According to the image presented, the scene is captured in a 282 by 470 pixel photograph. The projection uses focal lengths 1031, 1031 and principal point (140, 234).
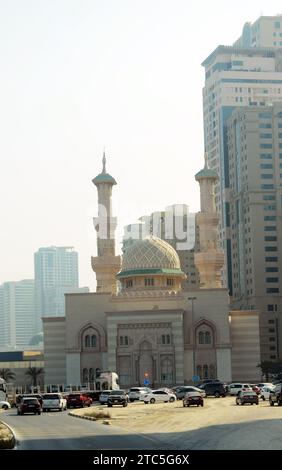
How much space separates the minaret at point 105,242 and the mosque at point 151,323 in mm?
113

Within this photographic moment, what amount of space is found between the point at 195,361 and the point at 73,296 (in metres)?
15.2

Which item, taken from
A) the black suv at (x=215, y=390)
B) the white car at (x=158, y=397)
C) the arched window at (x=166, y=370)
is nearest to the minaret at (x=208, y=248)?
the arched window at (x=166, y=370)

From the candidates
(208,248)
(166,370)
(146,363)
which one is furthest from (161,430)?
(208,248)

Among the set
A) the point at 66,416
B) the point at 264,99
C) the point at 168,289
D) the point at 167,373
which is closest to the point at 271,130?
the point at 264,99

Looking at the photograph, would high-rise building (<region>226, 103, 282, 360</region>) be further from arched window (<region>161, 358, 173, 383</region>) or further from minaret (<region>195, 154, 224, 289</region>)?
arched window (<region>161, 358, 173, 383</region>)

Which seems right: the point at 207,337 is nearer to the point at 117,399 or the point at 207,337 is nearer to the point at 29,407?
the point at 117,399

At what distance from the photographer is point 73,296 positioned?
371ft

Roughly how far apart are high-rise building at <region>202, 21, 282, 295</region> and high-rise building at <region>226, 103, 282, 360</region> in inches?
382

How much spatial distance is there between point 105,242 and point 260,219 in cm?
6257

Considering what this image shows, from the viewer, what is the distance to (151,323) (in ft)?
355

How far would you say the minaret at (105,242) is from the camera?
116000mm

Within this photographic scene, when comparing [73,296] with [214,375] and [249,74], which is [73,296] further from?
[249,74]

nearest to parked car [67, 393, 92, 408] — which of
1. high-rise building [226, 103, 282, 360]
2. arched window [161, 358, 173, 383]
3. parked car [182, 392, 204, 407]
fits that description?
parked car [182, 392, 204, 407]
